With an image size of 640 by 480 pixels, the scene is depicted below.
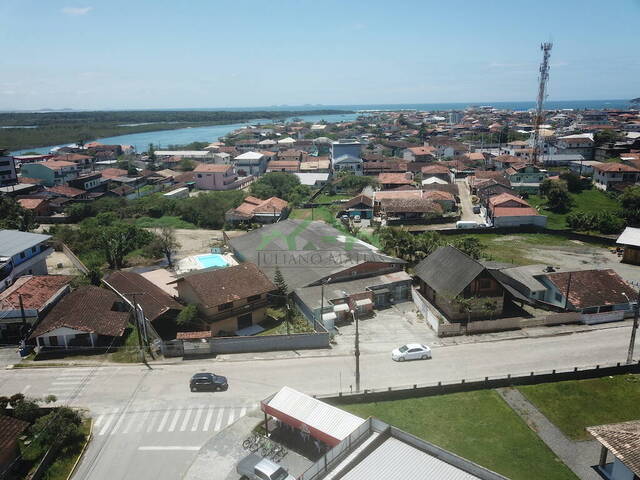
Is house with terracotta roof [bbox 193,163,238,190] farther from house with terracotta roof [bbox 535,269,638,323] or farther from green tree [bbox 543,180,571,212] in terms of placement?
house with terracotta roof [bbox 535,269,638,323]

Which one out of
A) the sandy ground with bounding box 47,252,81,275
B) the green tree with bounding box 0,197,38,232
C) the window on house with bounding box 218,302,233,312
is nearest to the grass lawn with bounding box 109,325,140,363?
the window on house with bounding box 218,302,233,312

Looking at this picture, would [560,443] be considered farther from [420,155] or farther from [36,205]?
[420,155]

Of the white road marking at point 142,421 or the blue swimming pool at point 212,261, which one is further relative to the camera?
the blue swimming pool at point 212,261

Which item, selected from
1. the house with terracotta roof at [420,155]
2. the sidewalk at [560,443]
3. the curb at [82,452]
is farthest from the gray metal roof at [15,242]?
the house with terracotta roof at [420,155]

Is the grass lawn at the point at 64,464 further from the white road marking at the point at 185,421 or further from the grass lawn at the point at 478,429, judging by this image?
the grass lawn at the point at 478,429

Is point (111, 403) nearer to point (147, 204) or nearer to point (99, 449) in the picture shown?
point (99, 449)

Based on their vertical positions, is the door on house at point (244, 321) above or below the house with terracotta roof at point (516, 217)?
below

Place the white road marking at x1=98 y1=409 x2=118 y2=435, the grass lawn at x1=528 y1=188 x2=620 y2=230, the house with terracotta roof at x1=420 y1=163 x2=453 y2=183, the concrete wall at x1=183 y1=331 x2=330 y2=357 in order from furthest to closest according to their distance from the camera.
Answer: the house with terracotta roof at x1=420 y1=163 x2=453 y2=183
the grass lawn at x1=528 y1=188 x2=620 y2=230
the concrete wall at x1=183 y1=331 x2=330 y2=357
the white road marking at x1=98 y1=409 x2=118 y2=435

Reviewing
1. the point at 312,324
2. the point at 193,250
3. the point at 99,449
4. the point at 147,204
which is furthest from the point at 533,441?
the point at 147,204
